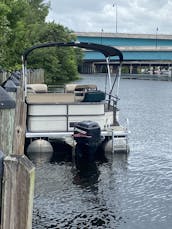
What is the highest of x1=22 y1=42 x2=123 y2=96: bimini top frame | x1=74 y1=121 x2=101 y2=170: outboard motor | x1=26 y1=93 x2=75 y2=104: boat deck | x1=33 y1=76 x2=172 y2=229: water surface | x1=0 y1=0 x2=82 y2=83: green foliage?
x1=0 y1=0 x2=82 y2=83: green foliage

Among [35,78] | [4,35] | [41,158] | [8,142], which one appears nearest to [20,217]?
[8,142]

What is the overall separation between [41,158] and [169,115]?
875 inches

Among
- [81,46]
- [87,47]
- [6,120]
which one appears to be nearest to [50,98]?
[81,46]

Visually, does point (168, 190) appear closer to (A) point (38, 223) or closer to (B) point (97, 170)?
(B) point (97, 170)

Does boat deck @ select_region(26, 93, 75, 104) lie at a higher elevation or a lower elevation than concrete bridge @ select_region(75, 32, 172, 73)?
lower

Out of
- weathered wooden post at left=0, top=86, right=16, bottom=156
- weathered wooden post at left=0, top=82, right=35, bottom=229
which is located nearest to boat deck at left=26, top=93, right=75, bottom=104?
weathered wooden post at left=0, top=86, right=16, bottom=156

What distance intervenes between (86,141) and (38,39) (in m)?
47.1

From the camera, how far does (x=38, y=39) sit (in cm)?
6366

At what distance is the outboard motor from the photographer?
17969 millimetres

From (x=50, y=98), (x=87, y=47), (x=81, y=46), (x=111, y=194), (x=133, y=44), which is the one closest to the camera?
(x=111, y=194)

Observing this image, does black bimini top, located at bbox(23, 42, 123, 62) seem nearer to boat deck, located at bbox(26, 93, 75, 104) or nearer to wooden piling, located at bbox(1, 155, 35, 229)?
boat deck, located at bbox(26, 93, 75, 104)

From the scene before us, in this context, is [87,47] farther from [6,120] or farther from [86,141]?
[6,120]

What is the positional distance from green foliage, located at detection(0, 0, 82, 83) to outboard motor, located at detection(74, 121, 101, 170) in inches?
605

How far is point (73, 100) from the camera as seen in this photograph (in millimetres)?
19953
